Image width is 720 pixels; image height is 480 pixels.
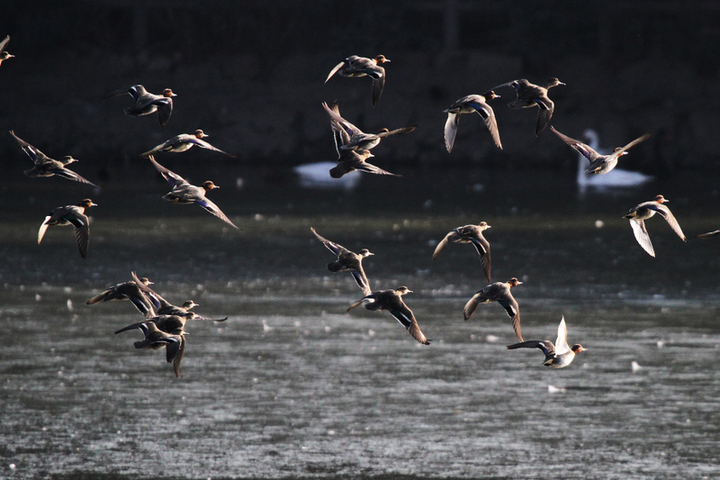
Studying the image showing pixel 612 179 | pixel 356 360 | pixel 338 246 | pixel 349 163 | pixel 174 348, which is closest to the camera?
pixel 174 348

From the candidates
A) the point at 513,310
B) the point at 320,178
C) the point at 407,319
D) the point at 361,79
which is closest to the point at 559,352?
the point at 513,310

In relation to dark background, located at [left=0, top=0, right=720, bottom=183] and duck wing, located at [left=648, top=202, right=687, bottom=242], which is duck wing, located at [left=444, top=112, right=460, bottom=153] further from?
dark background, located at [left=0, top=0, right=720, bottom=183]

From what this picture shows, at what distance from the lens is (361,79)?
144 feet

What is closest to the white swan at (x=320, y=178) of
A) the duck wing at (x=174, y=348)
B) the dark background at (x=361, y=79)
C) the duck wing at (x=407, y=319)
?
the dark background at (x=361, y=79)

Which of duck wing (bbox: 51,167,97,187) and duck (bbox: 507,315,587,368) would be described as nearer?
duck wing (bbox: 51,167,97,187)

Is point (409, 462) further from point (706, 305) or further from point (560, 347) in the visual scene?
point (706, 305)

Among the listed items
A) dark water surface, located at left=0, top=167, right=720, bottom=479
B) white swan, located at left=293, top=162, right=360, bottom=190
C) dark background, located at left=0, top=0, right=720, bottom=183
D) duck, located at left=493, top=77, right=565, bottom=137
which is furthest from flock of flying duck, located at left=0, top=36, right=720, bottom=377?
dark background, located at left=0, top=0, right=720, bottom=183

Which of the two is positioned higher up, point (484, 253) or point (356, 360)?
point (484, 253)

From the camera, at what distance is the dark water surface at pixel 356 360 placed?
12352 mm

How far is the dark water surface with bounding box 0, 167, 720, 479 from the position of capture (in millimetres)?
12352

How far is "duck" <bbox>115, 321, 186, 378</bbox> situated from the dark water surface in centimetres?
412

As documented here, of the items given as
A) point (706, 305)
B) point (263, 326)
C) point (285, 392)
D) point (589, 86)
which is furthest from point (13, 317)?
point (589, 86)

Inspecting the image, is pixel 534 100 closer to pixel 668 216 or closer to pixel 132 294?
pixel 668 216

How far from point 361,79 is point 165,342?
36.8 meters
